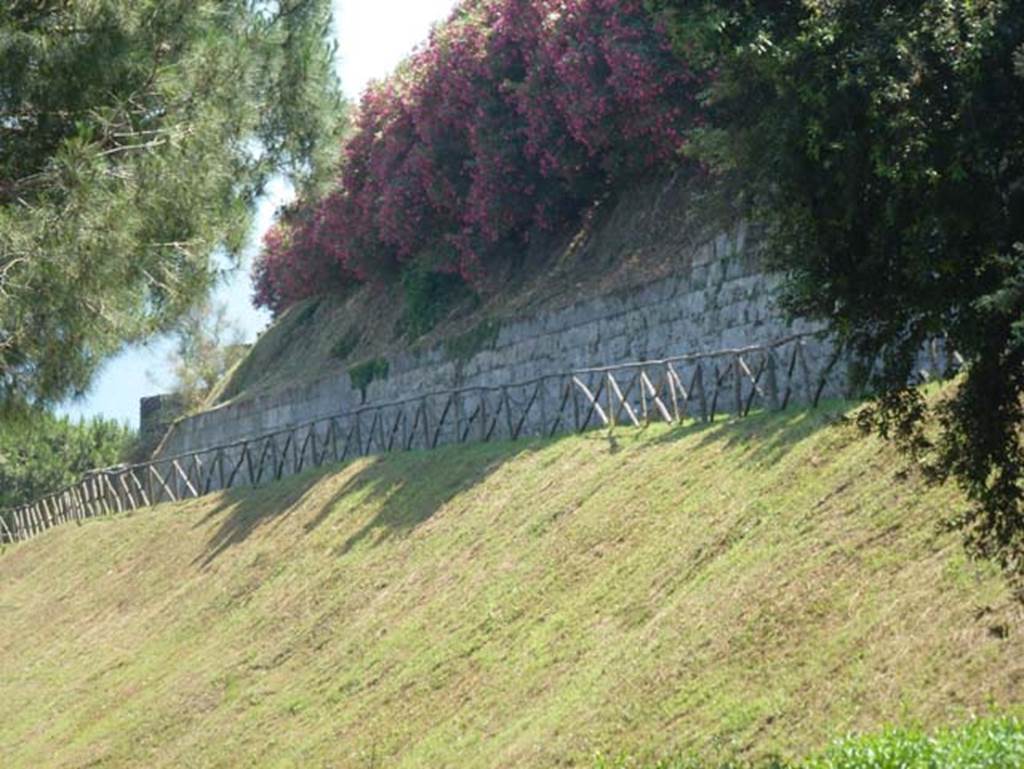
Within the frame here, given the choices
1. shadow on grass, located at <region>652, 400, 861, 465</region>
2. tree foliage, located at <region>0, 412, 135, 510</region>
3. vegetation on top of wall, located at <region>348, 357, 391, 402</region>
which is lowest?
tree foliage, located at <region>0, 412, 135, 510</region>

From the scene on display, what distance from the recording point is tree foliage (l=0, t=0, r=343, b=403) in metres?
13.5

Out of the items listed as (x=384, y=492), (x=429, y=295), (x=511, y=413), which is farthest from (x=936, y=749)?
(x=429, y=295)

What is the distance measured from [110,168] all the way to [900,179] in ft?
21.7

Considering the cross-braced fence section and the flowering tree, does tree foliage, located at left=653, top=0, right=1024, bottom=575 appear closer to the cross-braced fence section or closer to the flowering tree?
the cross-braced fence section

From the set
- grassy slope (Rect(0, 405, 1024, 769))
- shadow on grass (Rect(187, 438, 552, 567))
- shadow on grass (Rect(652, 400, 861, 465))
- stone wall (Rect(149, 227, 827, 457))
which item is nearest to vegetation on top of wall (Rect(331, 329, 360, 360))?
stone wall (Rect(149, 227, 827, 457))

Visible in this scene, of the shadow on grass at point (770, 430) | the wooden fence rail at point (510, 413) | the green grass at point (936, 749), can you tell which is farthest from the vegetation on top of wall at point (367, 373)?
the green grass at point (936, 749)

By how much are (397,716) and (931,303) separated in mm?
8723

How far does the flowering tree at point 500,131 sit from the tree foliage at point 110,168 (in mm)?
10239

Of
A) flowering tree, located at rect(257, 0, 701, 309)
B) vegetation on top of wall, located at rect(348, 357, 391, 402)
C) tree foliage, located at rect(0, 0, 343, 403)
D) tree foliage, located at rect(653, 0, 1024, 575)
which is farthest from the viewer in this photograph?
vegetation on top of wall, located at rect(348, 357, 391, 402)

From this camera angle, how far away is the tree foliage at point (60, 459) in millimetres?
60344

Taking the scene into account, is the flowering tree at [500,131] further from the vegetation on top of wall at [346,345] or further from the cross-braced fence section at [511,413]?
the cross-braced fence section at [511,413]

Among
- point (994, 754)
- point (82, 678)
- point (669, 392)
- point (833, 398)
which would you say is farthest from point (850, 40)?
point (82, 678)

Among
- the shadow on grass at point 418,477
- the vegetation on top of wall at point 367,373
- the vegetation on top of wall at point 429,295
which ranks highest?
the vegetation on top of wall at point 429,295

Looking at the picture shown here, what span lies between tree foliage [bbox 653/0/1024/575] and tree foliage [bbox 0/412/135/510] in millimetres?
48227
